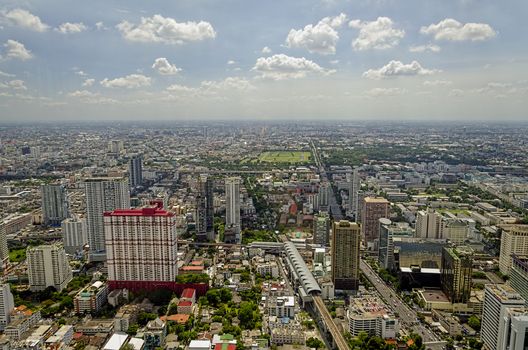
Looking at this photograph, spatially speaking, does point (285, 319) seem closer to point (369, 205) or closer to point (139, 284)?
point (139, 284)

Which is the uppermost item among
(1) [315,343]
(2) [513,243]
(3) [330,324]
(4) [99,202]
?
(4) [99,202]

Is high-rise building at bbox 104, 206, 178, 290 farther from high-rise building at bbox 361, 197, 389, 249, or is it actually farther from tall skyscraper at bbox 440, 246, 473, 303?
high-rise building at bbox 361, 197, 389, 249

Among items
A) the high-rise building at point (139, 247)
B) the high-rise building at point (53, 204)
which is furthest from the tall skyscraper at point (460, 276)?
the high-rise building at point (53, 204)

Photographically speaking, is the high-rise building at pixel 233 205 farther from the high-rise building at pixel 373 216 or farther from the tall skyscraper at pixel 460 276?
the tall skyscraper at pixel 460 276

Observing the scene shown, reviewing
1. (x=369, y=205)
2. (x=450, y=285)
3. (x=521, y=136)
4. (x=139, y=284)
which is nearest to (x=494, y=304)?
(x=450, y=285)

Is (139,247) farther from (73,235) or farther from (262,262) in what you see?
(73,235)

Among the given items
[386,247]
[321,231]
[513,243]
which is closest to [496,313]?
[386,247]
